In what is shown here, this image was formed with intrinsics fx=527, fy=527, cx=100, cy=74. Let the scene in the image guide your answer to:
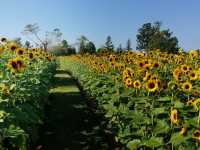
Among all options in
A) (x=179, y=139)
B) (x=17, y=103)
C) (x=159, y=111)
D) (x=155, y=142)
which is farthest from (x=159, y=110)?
(x=17, y=103)

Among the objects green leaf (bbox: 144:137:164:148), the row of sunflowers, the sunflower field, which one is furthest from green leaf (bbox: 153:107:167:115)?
the row of sunflowers

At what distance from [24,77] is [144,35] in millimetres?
76249

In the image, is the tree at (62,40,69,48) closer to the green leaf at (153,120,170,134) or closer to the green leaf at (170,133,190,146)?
the green leaf at (153,120,170,134)

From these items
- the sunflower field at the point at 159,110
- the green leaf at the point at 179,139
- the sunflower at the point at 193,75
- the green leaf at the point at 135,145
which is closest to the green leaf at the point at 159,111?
the sunflower field at the point at 159,110

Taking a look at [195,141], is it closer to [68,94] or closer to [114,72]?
[114,72]

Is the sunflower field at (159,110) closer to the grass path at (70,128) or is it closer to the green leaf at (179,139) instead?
the green leaf at (179,139)

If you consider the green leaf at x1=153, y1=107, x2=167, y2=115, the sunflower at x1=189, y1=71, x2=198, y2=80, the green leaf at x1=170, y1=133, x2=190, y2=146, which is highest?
the sunflower at x1=189, y1=71, x2=198, y2=80

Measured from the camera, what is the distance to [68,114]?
48.4 ft

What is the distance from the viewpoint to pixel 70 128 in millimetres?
12469

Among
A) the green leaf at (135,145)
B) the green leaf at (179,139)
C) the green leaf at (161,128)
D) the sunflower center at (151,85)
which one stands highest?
the sunflower center at (151,85)

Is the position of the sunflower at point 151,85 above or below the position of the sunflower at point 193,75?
below

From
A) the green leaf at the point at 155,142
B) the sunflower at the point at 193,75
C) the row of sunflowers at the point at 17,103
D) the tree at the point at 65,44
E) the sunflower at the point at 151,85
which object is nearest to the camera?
the row of sunflowers at the point at 17,103

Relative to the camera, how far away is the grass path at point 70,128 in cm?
1060

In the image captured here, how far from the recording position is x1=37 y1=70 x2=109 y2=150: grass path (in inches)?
417
